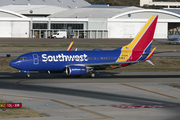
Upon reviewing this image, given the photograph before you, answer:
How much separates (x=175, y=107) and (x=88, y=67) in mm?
20066

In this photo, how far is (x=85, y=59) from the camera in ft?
153

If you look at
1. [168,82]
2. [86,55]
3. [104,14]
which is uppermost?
[104,14]

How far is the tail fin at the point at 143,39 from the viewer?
49219 millimetres

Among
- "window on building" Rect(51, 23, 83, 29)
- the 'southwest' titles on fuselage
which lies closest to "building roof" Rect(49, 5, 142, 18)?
"window on building" Rect(51, 23, 83, 29)

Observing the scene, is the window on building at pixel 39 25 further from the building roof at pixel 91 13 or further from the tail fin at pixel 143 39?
the tail fin at pixel 143 39

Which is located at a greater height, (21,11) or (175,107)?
(21,11)

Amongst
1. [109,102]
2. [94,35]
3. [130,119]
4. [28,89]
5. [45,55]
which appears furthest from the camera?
[94,35]

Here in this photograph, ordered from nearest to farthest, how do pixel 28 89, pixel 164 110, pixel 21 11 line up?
pixel 164 110 → pixel 28 89 → pixel 21 11

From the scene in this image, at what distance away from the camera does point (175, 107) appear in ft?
91.6

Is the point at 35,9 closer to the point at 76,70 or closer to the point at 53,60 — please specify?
the point at 53,60

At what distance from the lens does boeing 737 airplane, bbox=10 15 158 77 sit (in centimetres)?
4494

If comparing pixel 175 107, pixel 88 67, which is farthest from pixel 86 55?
pixel 175 107

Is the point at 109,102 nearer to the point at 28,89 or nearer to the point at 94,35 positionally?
the point at 28,89

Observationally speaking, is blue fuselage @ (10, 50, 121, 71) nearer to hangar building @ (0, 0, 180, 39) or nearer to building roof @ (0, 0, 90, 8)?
hangar building @ (0, 0, 180, 39)
